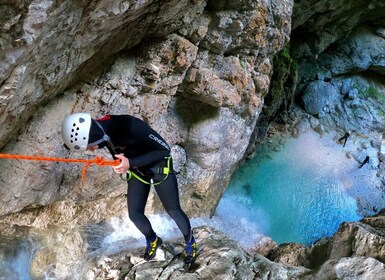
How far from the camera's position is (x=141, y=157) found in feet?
14.6

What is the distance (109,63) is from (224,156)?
436 cm

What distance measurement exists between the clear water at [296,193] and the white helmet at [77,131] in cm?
749

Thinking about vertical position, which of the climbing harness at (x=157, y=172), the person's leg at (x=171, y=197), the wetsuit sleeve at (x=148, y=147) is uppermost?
the wetsuit sleeve at (x=148, y=147)

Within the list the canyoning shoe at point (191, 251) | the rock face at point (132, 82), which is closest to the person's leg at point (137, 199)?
the canyoning shoe at point (191, 251)

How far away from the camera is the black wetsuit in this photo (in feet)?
14.7

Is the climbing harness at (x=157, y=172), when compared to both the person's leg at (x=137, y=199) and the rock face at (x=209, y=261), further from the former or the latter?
the rock face at (x=209, y=261)

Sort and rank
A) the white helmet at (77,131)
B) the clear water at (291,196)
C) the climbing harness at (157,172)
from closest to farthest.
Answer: the white helmet at (77,131) < the climbing harness at (157,172) < the clear water at (291,196)

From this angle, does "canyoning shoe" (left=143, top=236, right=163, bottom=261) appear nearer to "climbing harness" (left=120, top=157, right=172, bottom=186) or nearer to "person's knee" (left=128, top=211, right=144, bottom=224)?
"person's knee" (left=128, top=211, right=144, bottom=224)

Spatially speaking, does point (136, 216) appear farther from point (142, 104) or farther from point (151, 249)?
point (142, 104)

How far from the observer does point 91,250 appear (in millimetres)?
6230

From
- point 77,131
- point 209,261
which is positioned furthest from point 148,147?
point 209,261

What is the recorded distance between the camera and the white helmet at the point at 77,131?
4031 millimetres

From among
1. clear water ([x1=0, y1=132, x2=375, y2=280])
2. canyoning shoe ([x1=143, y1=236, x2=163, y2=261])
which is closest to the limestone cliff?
canyoning shoe ([x1=143, y1=236, x2=163, y2=261])

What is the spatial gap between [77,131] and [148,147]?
1.01 m
